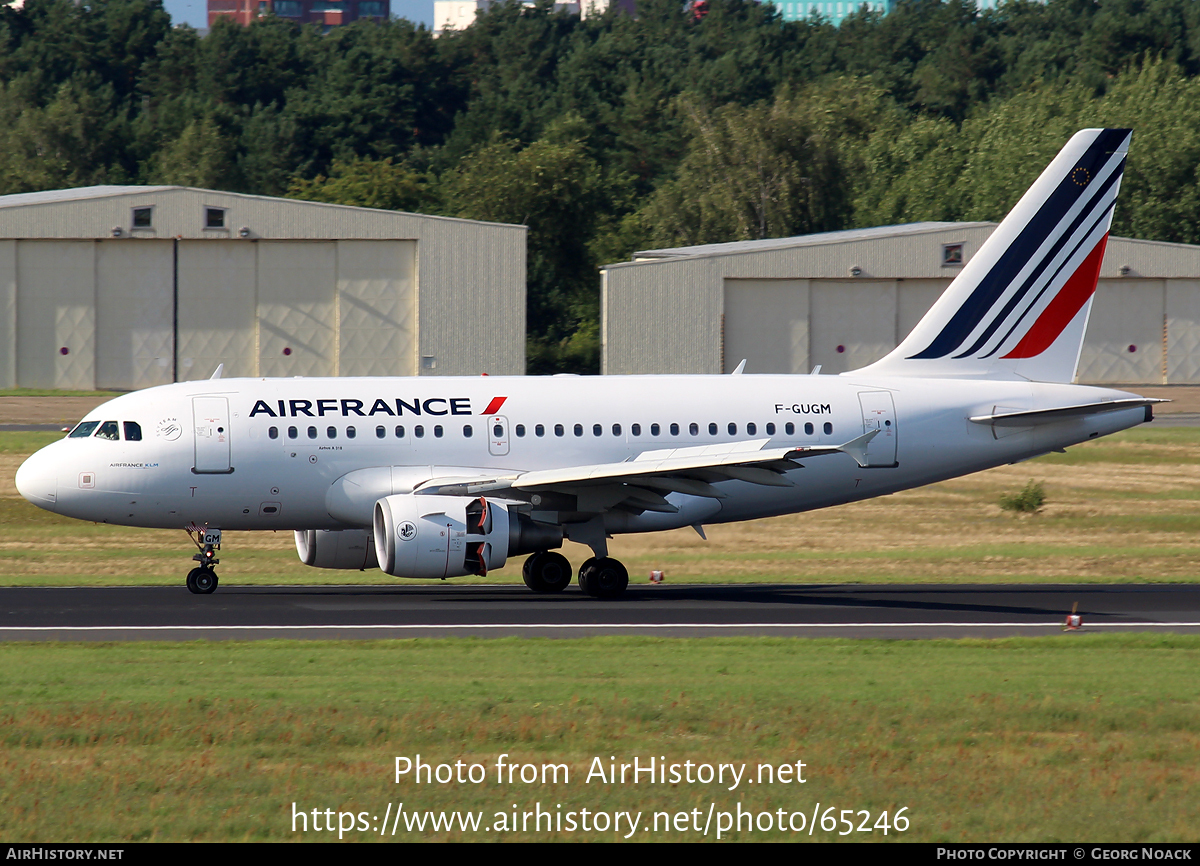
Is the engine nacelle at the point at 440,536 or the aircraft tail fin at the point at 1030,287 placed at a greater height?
the aircraft tail fin at the point at 1030,287

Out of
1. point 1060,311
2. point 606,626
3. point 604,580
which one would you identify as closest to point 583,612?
point 606,626

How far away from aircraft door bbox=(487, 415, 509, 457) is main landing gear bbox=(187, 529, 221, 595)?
545 cm

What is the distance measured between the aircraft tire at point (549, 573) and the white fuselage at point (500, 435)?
1.43 m

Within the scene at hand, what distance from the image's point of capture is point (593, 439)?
2956cm

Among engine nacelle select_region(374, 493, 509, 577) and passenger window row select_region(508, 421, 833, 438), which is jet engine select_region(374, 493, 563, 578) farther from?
passenger window row select_region(508, 421, 833, 438)

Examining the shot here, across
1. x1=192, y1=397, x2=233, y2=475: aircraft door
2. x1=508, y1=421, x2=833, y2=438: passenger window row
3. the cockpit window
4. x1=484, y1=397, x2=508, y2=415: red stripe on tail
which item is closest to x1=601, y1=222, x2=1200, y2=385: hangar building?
x1=508, y1=421, x2=833, y2=438: passenger window row

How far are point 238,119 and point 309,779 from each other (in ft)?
357

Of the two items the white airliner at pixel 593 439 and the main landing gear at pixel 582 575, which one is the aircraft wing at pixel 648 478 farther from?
the main landing gear at pixel 582 575

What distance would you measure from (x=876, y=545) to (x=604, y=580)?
1122 centimetres

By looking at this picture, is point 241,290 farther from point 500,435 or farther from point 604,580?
point 604,580

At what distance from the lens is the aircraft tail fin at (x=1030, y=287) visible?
31.8 m

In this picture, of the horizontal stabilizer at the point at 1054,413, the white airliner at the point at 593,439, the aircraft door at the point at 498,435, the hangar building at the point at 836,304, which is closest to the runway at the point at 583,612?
the white airliner at the point at 593,439

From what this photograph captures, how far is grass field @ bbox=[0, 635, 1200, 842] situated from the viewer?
40.9 ft

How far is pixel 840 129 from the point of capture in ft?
340
